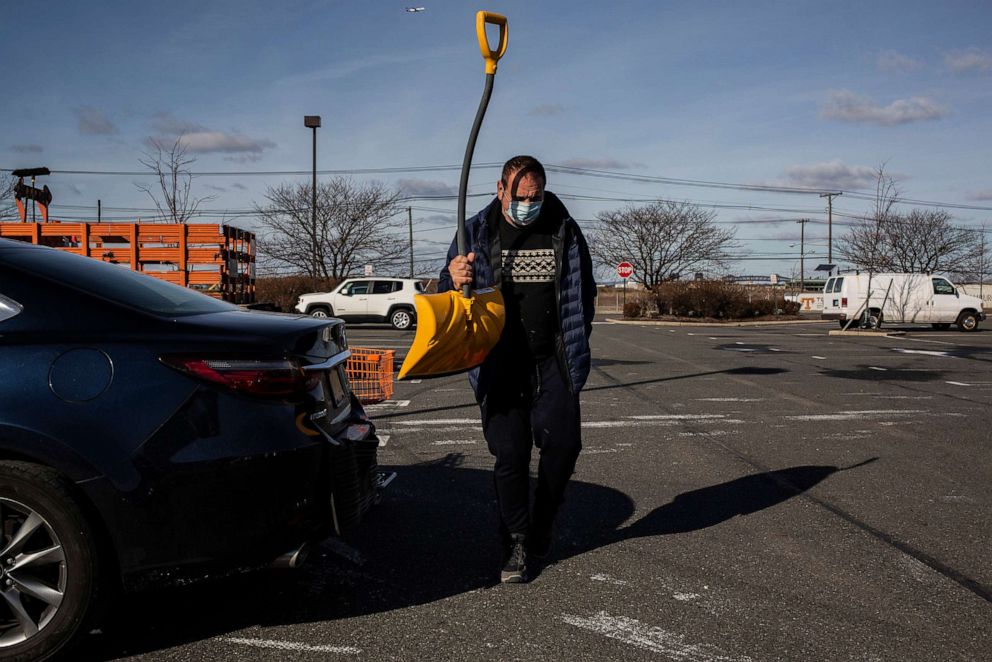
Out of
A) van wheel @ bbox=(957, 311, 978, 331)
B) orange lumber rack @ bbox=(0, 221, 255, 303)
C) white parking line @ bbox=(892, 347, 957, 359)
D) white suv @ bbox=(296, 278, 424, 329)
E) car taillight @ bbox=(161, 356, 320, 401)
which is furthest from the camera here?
van wheel @ bbox=(957, 311, 978, 331)

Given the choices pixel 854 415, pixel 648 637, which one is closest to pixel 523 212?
pixel 648 637

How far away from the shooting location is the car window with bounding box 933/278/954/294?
28.2m

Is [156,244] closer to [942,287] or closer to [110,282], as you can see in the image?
[110,282]

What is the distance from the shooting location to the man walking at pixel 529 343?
384cm

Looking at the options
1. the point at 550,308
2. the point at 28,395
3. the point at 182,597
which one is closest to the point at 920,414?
the point at 550,308

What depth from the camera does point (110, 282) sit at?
3.34 metres

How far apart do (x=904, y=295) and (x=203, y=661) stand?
2878 centimetres

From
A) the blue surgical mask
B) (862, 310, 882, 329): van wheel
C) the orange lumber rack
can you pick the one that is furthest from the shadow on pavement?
(862, 310, 882, 329): van wheel

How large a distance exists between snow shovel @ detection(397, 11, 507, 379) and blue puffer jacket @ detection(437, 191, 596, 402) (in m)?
0.16

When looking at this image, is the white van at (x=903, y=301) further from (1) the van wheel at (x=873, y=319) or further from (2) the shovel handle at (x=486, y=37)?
(2) the shovel handle at (x=486, y=37)

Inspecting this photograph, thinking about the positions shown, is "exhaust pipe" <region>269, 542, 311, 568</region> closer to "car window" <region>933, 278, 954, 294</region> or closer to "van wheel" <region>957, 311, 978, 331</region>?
"car window" <region>933, 278, 954, 294</region>

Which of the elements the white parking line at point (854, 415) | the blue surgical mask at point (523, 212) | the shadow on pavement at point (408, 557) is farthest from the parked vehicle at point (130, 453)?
the white parking line at point (854, 415)

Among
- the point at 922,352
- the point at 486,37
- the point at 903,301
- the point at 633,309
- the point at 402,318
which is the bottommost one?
the point at 922,352

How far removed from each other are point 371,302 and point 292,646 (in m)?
24.0
